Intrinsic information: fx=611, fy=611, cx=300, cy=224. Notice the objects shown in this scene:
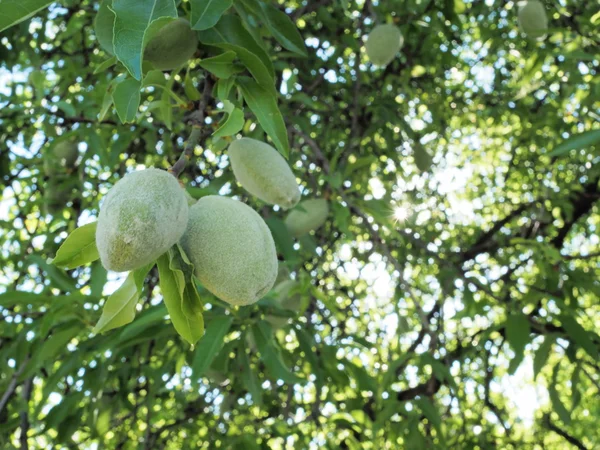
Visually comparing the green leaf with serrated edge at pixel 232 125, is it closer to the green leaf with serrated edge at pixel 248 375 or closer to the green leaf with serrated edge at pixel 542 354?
the green leaf with serrated edge at pixel 248 375

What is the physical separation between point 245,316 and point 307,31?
73.5 inches

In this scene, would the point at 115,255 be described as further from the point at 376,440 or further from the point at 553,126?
the point at 553,126

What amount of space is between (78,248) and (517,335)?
160 cm

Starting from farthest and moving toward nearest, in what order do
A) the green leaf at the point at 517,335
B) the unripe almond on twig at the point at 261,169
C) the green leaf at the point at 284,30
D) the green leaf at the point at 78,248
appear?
the green leaf at the point at 517,335 → the green leaf at the point at 284,30 → the unripe almond on twig at the point at 261,169 → the green leaf at the point at 78,248

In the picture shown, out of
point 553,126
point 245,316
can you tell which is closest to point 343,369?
point 245,316

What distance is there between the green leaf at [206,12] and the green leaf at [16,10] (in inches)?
8.6

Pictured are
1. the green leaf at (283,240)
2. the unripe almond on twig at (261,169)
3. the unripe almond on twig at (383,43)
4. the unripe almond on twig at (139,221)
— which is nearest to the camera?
the unripe almond on twig at (139,221)

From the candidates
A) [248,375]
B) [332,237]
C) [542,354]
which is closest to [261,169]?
[248,375]

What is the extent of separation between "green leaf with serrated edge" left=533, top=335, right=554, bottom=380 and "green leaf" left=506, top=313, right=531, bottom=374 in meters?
0.13

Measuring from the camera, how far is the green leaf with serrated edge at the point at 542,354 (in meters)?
2.14

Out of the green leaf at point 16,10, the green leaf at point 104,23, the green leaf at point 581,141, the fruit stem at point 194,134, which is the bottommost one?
the green leaf at point 581,141

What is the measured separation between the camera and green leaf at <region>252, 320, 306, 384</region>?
168 cm

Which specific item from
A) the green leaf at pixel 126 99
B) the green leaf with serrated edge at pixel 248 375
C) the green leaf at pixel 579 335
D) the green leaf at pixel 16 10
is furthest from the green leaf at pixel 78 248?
the green leaf at pixel 579 335

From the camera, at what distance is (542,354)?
85.0 inches
